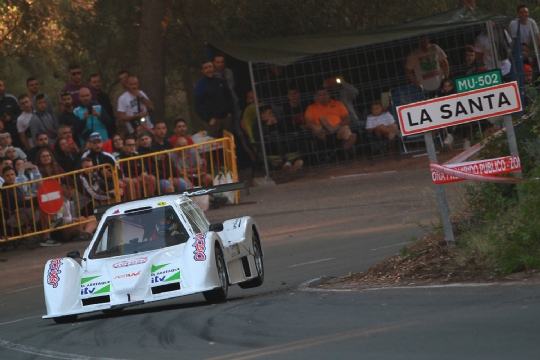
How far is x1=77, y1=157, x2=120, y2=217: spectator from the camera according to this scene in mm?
19547

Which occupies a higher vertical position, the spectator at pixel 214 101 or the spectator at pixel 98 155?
the spectator at pixel 214 101

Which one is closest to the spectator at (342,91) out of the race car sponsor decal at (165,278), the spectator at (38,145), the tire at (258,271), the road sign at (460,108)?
the spectator at (38,145)

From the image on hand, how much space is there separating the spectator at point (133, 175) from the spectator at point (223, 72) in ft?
13.8

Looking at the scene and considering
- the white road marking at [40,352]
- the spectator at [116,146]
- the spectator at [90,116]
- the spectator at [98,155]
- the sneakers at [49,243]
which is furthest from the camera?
the spectator at [90,116]

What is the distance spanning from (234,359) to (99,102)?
15775 mm

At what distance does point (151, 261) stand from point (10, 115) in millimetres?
11427

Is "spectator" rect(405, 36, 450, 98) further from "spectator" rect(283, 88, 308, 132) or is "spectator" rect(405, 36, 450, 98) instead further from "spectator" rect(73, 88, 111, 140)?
"spectator" rect(73, 88, 111, 140)

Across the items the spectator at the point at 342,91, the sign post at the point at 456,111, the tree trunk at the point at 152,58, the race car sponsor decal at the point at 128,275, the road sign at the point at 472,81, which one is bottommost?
the race car sponsor decal at the point at 128,275

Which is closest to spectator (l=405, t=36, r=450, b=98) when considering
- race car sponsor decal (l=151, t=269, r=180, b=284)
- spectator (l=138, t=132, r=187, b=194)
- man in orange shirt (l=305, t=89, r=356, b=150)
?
man in orange shirt (l=305, t=89, r=356, b=150)

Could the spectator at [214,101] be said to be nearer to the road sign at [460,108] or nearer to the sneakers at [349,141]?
the sneakers at [349,141]

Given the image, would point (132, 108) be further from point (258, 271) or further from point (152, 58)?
point (258, 271)

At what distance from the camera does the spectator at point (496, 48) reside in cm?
2345

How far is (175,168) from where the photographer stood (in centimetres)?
2053

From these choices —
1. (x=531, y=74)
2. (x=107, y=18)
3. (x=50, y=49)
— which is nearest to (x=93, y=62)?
(x=50, y=49)
